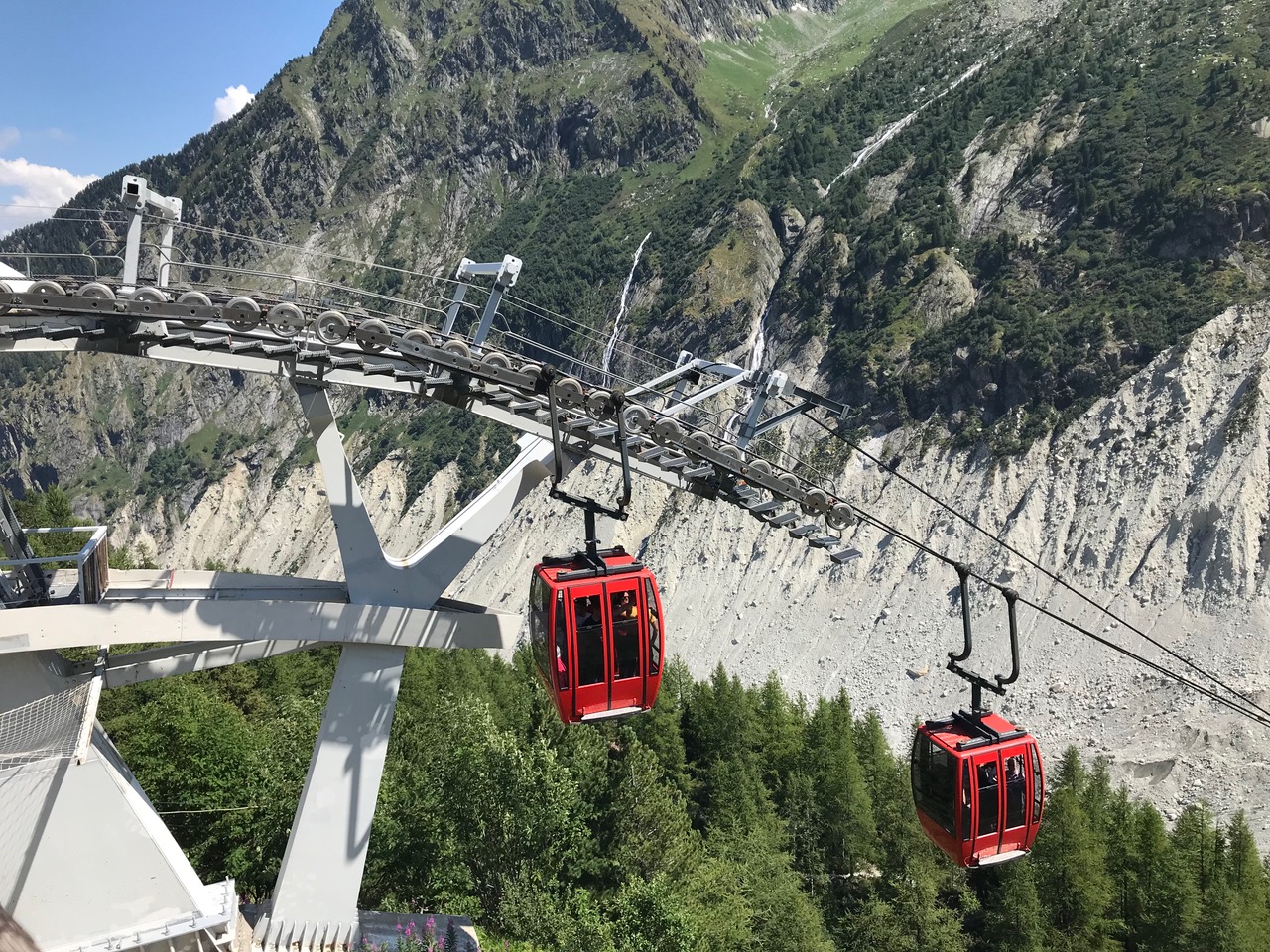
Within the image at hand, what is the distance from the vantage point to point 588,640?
1059 cm

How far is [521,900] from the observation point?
47.6ft

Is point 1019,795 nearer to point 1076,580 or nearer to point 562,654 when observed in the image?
point 562,654

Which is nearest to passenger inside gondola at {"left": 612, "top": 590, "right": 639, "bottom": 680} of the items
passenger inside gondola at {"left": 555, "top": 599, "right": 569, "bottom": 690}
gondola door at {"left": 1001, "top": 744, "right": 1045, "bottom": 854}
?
passenger inside gondola at {"left": 555, "top": 599, "right": 569, "bottom": 690}

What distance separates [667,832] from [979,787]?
30.5ft

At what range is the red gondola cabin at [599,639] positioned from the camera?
34.6 feet

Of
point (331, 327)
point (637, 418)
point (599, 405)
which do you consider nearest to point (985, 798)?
point (637, 418)

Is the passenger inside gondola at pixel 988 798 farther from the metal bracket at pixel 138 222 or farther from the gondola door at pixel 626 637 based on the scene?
the metal bracket at pixel 138 222

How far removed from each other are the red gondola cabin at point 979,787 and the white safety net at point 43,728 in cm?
1062

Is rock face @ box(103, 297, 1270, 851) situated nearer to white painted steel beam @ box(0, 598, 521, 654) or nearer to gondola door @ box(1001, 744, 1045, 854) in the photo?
gondola door @ box(1001, 744, 1045, 854)

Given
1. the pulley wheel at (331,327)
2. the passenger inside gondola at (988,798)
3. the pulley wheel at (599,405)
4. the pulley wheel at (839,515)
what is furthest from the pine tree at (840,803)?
the pulley wheel at (331,327)

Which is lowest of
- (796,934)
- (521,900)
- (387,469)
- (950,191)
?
(796,934)

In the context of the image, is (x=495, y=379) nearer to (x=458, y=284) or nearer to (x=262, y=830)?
(x=458, y=284)

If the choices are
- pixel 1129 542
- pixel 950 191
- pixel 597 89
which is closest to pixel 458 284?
pixel 1129 542

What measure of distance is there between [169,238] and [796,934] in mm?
17091
